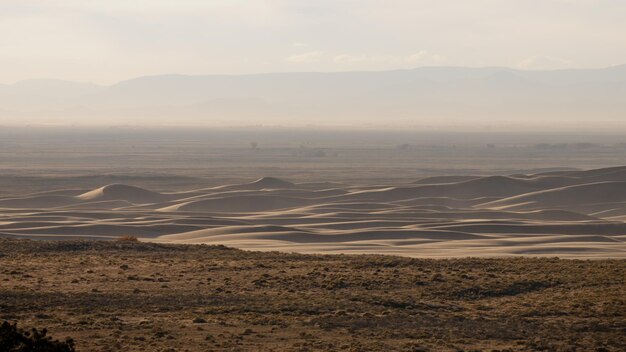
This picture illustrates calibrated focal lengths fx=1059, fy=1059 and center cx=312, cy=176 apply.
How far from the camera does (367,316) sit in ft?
53.0

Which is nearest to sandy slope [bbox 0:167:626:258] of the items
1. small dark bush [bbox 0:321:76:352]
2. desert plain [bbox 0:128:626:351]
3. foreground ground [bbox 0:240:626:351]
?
desert plain [bbox 0:128:626:351]

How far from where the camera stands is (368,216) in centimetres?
4756

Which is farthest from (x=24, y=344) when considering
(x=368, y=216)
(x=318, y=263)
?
(x=368, y=216)

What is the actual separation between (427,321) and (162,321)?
3.96 meters

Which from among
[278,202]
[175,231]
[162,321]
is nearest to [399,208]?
[278,202]

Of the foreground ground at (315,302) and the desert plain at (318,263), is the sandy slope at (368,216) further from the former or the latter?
the foreground ground at (315,302)

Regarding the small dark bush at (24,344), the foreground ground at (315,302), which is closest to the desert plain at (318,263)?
the foreground ground at (315,302)

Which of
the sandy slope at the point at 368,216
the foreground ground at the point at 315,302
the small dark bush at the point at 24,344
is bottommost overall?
the sandy slope at the point at 368,216

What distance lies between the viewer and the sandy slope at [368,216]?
115 feet

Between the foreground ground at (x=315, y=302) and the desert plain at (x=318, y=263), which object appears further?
the desert plain at (x=318, y=263)

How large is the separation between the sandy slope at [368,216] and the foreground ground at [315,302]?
31.3 feet

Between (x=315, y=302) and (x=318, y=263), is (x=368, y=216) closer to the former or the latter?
(x=318, y=263)

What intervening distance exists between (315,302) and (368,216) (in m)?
30.5

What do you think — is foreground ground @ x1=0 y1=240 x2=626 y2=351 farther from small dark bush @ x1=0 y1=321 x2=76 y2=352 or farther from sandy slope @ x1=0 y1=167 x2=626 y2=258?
sandy slope @ x1=0 y1=167 x2=626 y2=258
